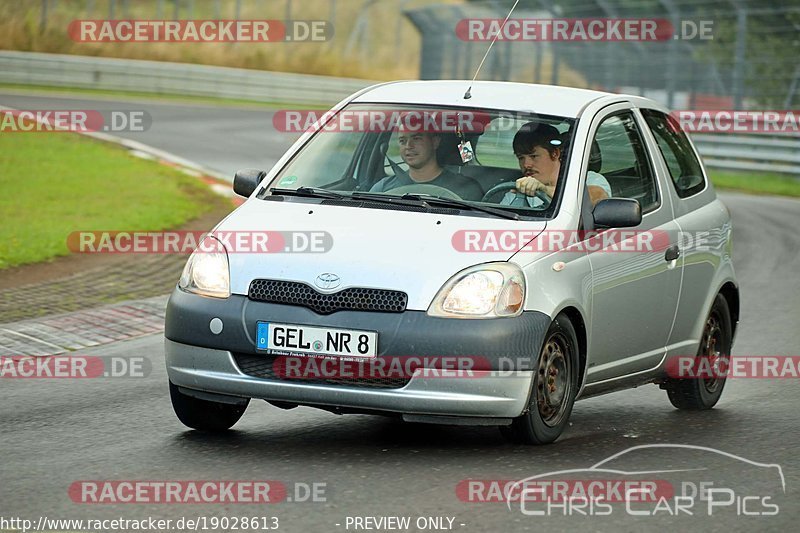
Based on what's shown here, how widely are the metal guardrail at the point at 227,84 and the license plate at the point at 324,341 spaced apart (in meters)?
23.0

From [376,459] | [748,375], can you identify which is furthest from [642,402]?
[376,459]

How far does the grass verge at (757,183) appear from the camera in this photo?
27.2 metres

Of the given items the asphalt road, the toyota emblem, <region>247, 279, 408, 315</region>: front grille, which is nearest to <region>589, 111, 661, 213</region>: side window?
the asphalt road

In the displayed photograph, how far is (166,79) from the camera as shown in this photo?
130 ft

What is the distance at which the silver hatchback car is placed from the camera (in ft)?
22.0

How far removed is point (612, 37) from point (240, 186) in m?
25.4

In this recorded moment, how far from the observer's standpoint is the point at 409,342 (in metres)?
6.62

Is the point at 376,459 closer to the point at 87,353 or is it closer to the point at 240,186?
the point at 240,186

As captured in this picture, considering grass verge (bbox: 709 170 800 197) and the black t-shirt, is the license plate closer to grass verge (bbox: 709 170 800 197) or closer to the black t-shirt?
the black t-shirt

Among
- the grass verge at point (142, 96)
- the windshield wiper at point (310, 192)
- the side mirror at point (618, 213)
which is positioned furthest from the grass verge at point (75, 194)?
the grass verge at point (142, 96)

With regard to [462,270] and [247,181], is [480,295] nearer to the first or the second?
[462,270]

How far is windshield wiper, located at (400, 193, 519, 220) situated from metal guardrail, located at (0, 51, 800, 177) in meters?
22.0

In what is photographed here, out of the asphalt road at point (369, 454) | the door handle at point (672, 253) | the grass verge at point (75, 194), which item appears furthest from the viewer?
the grass verge at point (75, 194)

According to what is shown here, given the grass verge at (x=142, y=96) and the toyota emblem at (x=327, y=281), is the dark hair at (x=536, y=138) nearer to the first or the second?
the toyota emblem at (x=327, y=281)
